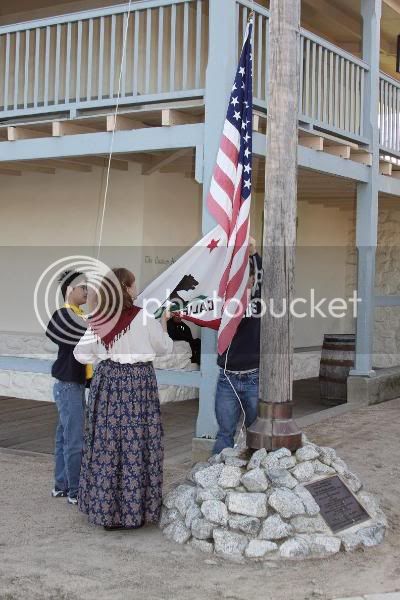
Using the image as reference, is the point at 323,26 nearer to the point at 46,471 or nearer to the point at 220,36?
the point at 220,36

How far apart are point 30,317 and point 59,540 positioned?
6.52m

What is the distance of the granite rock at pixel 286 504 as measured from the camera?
4.93 metres

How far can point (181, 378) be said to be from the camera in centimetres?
731

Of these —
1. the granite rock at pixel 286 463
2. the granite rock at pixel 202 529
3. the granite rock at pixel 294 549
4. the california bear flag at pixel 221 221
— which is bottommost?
the granite rock at pixel 294 549

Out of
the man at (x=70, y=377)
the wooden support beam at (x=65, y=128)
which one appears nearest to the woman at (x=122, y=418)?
the man at (x=70, y=377)

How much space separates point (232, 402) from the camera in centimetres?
603

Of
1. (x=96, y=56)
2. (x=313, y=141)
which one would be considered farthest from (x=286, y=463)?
(x=96, y=56)

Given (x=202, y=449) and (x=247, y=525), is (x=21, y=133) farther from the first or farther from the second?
(x=247, y=525)

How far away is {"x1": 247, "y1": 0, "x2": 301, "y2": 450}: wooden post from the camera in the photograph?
17.9 feet

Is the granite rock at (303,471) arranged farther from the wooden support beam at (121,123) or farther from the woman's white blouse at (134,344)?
the wooden support beam at (121,123)

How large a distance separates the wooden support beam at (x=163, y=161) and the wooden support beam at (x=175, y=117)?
51.5 inches

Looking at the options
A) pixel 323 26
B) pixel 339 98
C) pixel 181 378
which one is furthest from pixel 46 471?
pixel 323 26

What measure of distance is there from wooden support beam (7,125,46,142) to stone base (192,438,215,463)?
150 inches

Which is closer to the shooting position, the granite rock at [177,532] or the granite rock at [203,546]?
the granite rock at [203,546]
